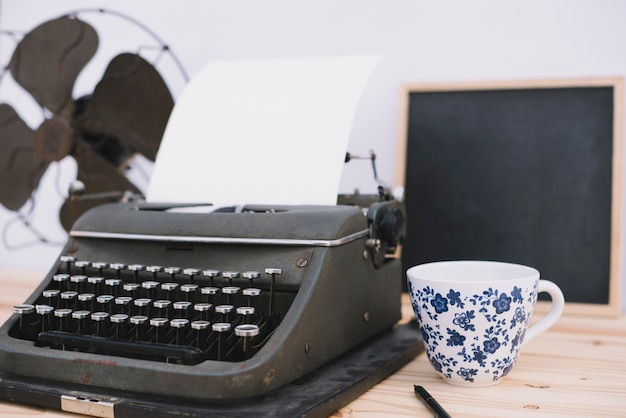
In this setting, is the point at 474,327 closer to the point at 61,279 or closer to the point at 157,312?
the point at 157,312

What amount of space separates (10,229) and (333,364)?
143 centimetres

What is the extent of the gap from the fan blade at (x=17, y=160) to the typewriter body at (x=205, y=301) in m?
0.80

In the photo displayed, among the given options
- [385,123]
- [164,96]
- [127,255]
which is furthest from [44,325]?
[385,123]

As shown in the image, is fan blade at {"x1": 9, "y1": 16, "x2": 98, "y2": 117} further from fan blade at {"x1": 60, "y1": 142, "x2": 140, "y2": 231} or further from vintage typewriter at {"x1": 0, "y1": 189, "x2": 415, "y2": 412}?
vintage typewriter at {"x1": 0, "y1": 189, "x2": 415, "y2": 412}

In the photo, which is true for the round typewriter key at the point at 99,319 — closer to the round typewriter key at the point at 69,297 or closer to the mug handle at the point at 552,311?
the round typewriter key at the point at 69,297

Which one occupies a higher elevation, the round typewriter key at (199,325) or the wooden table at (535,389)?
the round typewriter key at (199,325)

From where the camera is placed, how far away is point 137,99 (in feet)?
5.53

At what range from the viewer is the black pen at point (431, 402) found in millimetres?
810

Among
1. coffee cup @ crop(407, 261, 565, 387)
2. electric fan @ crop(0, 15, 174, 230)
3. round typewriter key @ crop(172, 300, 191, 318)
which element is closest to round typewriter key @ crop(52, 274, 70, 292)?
round typewriter key @ crop(172, 300, 191, 318)

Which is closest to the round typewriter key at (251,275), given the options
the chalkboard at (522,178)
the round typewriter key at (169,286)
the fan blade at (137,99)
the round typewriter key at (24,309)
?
the round typewriter key at (169,286)

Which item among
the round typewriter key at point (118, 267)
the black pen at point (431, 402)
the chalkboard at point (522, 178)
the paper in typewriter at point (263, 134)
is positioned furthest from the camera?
the chalkboard at point (522, 178)

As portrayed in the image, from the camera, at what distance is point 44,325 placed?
0.99 meters

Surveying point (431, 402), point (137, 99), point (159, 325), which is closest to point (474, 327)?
point (431, 402)

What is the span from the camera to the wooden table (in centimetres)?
85
